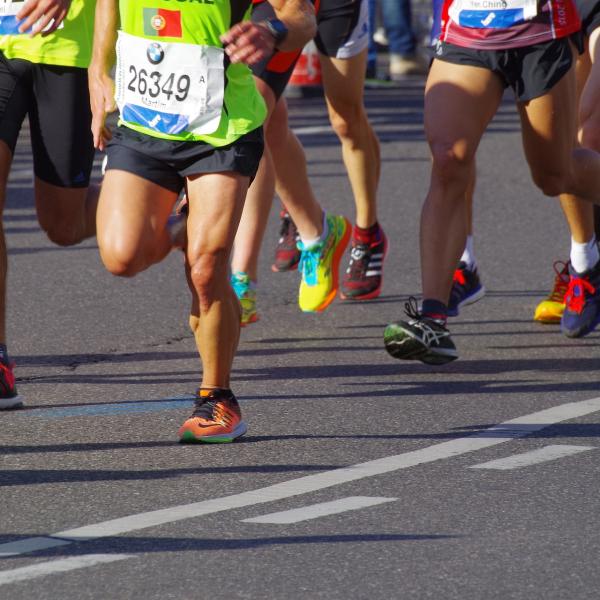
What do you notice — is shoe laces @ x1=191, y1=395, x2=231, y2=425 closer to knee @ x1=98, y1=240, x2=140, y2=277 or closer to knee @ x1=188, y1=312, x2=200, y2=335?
knee @ x1=188, y1=312, x2=200, y2=335

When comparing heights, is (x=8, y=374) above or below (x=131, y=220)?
below

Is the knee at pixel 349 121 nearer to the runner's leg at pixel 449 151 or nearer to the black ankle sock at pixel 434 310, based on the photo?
the runner's leg at pixel 449 151

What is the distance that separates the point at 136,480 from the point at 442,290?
83.7 inches

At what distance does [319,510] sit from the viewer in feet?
15.9

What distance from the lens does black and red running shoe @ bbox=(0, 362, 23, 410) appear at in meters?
6.14

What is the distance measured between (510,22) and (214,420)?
2.06 meters

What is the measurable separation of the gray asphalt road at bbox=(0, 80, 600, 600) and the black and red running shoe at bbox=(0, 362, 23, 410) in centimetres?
11

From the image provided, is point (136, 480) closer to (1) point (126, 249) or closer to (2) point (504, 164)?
(1) point (126, 249)

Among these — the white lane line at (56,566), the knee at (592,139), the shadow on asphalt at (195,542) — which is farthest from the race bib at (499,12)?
the white lane line at (56,566)

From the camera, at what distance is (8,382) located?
614 centimetres

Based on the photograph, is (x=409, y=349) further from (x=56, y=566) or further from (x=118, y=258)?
(x=56, y=566)

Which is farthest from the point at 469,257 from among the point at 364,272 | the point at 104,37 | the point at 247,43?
the point at 247,43

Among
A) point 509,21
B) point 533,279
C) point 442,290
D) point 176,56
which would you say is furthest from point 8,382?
point 533,279

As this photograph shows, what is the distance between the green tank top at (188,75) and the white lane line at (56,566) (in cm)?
164
